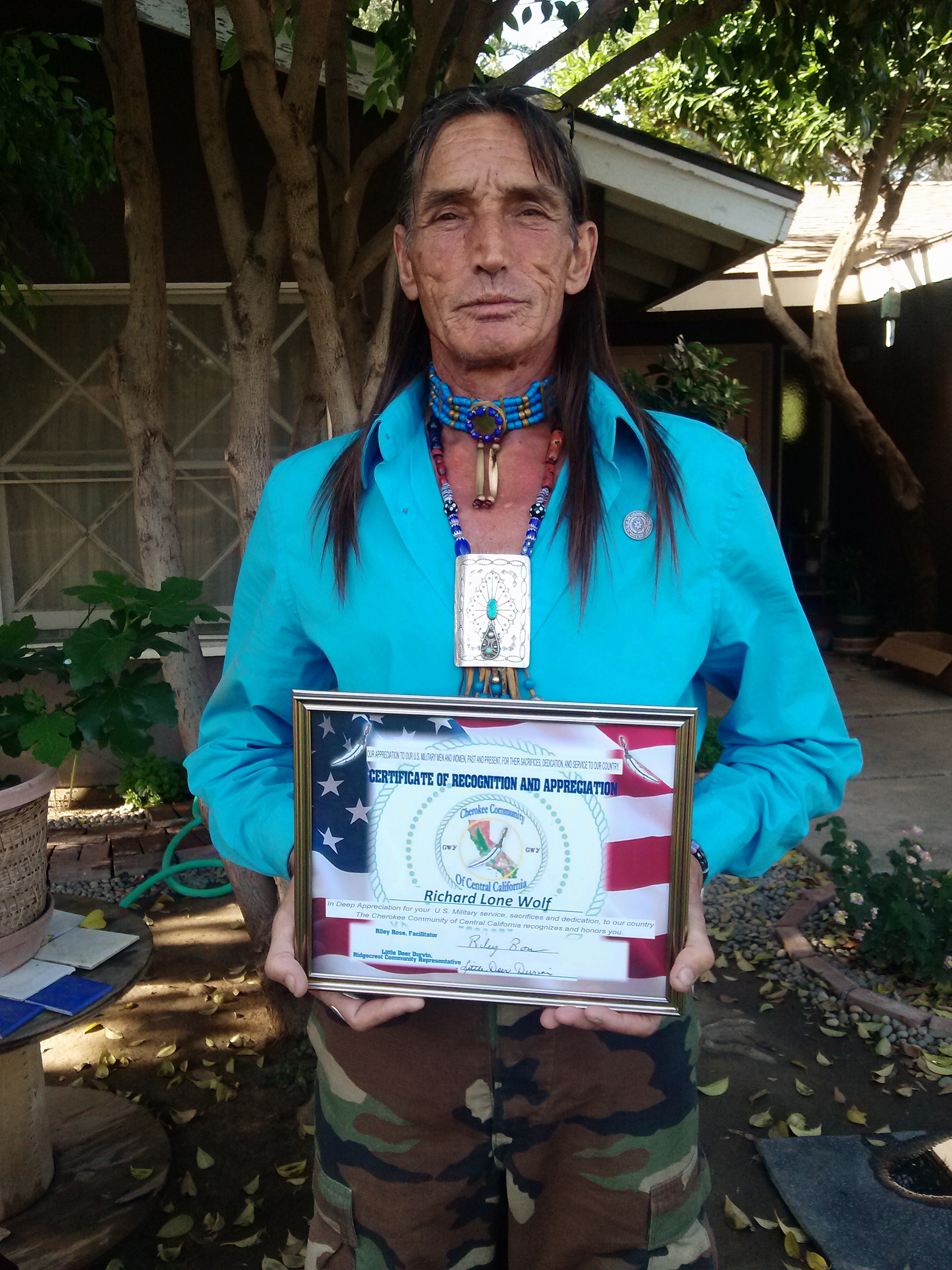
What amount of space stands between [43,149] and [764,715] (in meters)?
3.50

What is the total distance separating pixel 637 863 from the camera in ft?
3.87

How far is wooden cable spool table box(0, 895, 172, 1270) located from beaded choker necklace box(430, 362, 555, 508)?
1.69m

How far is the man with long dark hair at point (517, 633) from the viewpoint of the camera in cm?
137

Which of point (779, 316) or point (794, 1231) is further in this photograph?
point (779, 316)

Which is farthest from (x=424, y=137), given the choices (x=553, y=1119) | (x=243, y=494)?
(x=243, y=494)

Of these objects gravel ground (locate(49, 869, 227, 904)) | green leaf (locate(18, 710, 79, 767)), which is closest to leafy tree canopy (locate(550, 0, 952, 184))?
green leaf (locate(18, 710, 79, 767))

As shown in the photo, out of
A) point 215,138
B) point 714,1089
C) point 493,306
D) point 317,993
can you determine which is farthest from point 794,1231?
point 215,138

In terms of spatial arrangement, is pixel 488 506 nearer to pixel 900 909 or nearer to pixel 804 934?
pixel 900 909

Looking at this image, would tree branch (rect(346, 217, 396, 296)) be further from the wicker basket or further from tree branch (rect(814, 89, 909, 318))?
tree branch (rect(814, 89, 909, 318))

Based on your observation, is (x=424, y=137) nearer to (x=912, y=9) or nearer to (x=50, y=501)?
(x=912, y=9)

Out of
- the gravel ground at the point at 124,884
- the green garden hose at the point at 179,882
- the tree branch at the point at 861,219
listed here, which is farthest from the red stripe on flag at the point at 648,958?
the tree branch at the point at 861,219

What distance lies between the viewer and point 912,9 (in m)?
3.84

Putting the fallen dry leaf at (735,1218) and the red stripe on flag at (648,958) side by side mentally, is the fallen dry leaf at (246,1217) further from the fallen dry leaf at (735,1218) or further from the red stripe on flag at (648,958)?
the red stripe on flag at (648,958)

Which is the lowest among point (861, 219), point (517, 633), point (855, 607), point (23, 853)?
point (23, 853)
